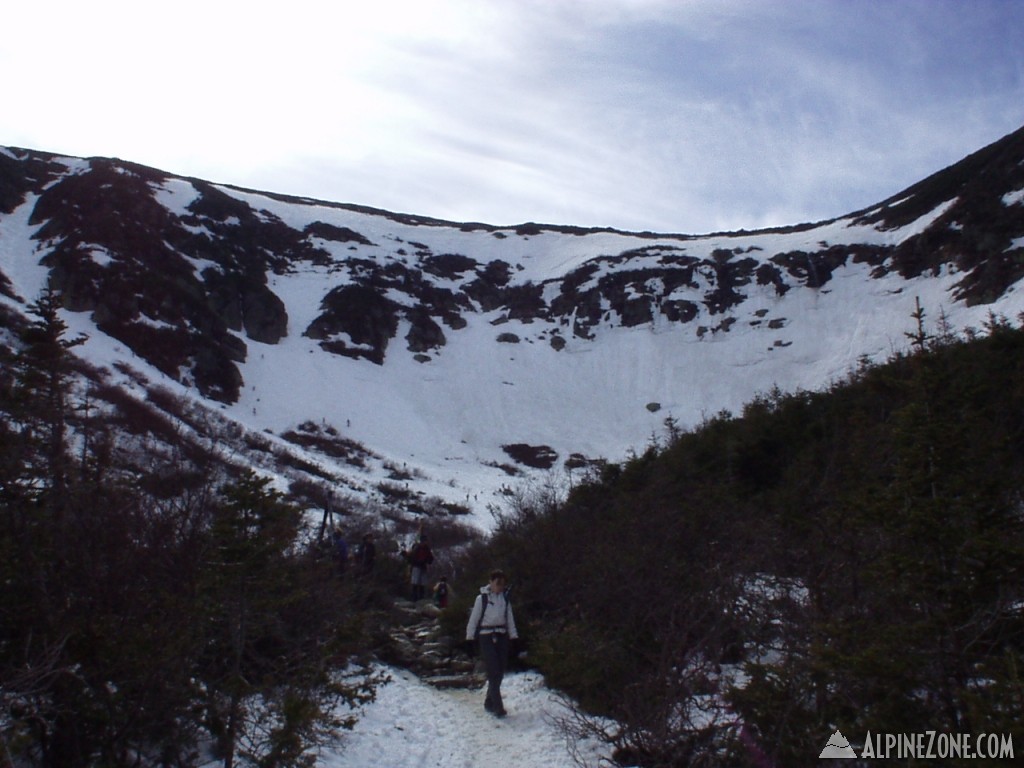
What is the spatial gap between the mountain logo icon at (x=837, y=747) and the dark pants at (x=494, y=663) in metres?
3.73

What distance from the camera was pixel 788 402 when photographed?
13.9 metres

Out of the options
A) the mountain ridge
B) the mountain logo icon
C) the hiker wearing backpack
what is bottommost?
the hiker wearing backpack

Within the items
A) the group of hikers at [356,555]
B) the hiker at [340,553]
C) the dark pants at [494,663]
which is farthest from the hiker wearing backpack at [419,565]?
the dark pants at [494,663]

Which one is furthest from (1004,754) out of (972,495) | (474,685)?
(474,685)

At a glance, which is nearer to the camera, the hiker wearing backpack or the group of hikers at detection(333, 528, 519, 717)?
the group of hikers at detection(333, 528, 519, 717)

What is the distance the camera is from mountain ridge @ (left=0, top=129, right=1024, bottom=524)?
121ft

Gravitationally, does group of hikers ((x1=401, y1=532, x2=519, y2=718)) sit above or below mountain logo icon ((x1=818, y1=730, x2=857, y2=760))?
below

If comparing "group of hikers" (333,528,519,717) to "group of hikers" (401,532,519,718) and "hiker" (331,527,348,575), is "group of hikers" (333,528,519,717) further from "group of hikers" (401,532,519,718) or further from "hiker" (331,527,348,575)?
"hiker" (331,527,348,575)

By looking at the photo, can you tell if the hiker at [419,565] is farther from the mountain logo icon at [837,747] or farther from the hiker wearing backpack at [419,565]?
the mountain logo icon at [837,747]

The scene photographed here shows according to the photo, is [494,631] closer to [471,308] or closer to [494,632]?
[494,632]

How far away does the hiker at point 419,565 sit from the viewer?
12336mm

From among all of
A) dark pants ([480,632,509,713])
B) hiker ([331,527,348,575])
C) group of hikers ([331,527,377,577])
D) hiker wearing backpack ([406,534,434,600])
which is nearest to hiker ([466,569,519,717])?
dark pants ([480,632,509,713])

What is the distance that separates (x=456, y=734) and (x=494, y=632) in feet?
3.32

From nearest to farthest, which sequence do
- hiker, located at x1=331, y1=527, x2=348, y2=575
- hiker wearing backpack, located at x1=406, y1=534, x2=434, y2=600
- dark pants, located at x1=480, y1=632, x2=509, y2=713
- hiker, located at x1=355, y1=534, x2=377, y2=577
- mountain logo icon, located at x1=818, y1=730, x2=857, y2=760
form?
mountain logo icon, located at x1=818, y1=730, x2=857, y2=760
dark pants, located at x1=480, y1=632, x2=509, y2=713
hiker, located at x1=331, y1=527, x2=348, y2=575
hiker, located at x1=355, y1=534, x2=377, y2=577
hiker wearing backpack, located at x1=406, y1=534, x2=434, y2=600
